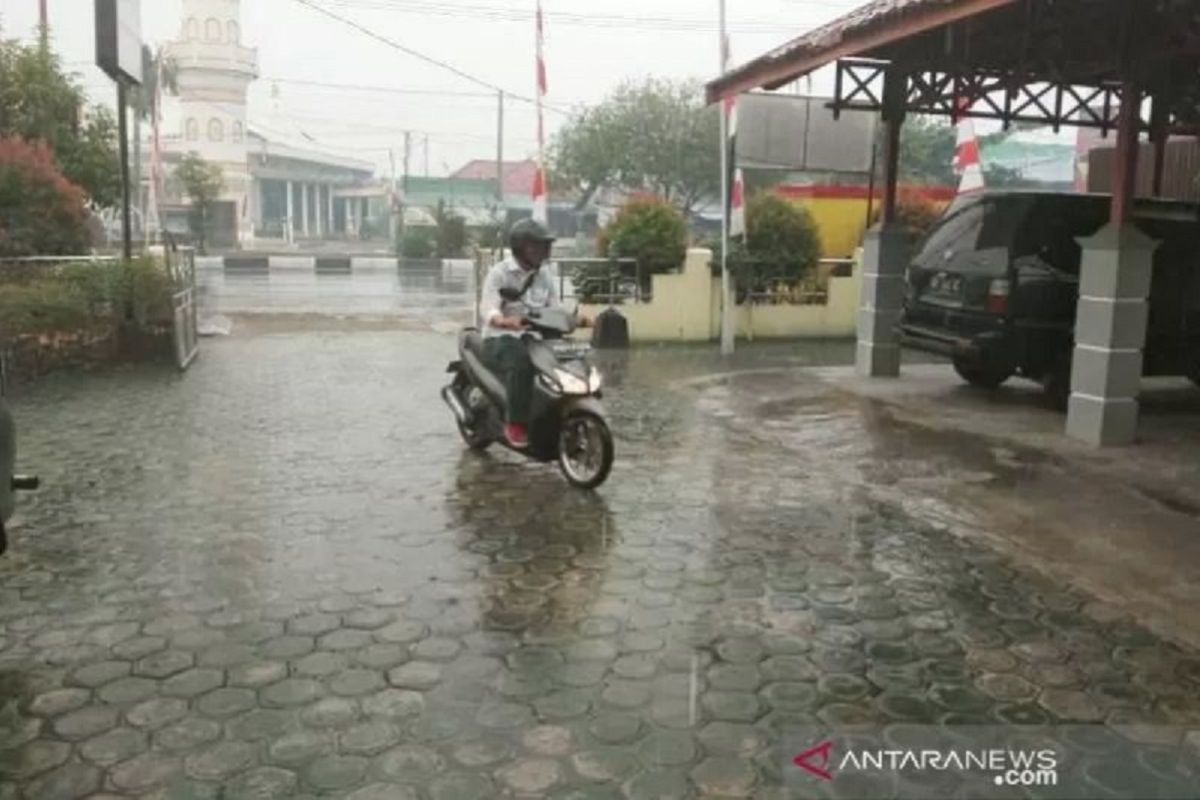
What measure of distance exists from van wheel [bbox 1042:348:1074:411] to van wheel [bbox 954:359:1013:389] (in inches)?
12.6

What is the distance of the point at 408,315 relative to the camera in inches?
672

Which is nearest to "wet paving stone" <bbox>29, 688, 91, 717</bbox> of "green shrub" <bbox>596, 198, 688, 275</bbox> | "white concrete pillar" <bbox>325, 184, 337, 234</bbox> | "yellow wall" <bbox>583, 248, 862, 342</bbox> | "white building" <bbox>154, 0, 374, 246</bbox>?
"yellow wall" <bbox>583, 248, 862, 342</bbox>

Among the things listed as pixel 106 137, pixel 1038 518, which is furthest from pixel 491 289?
pixel 106 137

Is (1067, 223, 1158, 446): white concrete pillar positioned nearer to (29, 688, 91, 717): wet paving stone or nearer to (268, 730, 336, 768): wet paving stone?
(268, 730, 336, 768): wet paving stone

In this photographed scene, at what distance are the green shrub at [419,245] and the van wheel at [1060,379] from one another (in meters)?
28.8

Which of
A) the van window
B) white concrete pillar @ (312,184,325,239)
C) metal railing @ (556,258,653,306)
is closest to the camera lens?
the van window

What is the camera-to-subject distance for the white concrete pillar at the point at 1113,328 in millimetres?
7453

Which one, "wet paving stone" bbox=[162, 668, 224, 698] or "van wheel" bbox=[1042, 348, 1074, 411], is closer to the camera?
"wet paving stone" bbox=[162, 668, 224, 698]

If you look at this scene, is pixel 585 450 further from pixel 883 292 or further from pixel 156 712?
pixel 883 292

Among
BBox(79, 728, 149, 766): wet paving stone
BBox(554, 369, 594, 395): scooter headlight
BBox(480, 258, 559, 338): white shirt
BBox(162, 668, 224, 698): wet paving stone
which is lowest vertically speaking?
BBox(79, 728, 149, 766): wet paving stone

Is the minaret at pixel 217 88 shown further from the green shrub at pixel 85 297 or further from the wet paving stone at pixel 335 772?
the wet paving stone at pixel 335 772

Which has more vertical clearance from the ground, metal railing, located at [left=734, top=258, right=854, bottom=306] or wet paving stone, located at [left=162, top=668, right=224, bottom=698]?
metal railing, located at [left=734, top=258, right=854, bottom=306]

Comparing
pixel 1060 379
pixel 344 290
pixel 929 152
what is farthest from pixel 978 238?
pixel 929 152

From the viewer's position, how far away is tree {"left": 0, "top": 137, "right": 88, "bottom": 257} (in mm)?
11914
